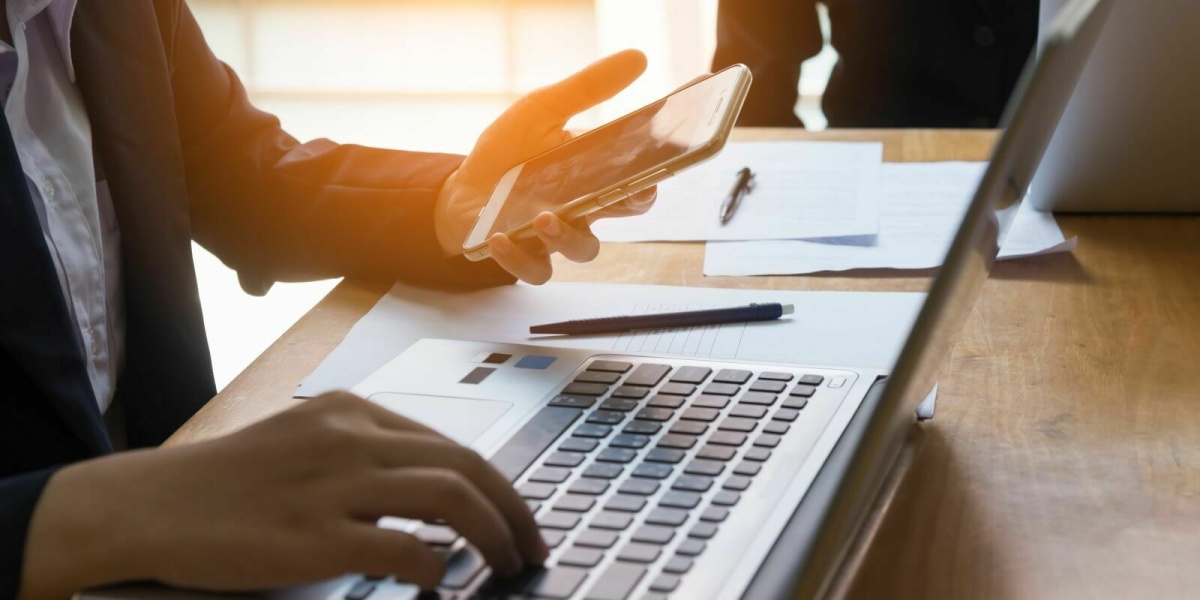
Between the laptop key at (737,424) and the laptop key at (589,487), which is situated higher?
the laptop key at (589,487)

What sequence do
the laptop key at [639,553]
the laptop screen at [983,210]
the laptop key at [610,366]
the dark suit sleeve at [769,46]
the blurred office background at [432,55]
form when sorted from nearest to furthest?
the laptop screen at [983,210]
the laptop key at [639,553]
the laptop key at [610,366]
the dark suit sleeve at [769,46]
the blurred office background at [432,55]

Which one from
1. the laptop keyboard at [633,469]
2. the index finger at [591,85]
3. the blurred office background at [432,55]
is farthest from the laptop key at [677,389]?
the blurred office background at [432,55]

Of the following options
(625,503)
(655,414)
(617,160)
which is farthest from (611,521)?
(617,160)

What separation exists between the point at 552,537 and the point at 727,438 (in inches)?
4.9

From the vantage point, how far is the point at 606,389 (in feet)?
2.05

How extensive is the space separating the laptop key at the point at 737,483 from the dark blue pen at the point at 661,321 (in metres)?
0.25

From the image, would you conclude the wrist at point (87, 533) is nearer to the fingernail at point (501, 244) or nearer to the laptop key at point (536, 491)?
the laptop key at point (536, 491)

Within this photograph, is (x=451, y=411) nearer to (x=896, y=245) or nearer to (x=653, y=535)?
(x=653, y=535)

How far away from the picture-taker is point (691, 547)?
1.49ft

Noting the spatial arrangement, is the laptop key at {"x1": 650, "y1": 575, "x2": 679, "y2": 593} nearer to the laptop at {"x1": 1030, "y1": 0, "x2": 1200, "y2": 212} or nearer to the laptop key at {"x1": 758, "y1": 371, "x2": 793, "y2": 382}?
the laptop key at {"x1": 758, "y1": 371, "x2": 793, "y2": 382}

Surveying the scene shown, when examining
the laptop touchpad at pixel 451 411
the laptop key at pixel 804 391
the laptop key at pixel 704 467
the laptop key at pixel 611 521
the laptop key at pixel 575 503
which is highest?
the laptop key at pixel 611 521

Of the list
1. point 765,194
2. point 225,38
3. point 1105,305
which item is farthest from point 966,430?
point 225,38

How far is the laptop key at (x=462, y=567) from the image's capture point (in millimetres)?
435

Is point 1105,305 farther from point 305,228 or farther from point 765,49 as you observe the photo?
point 765,49
